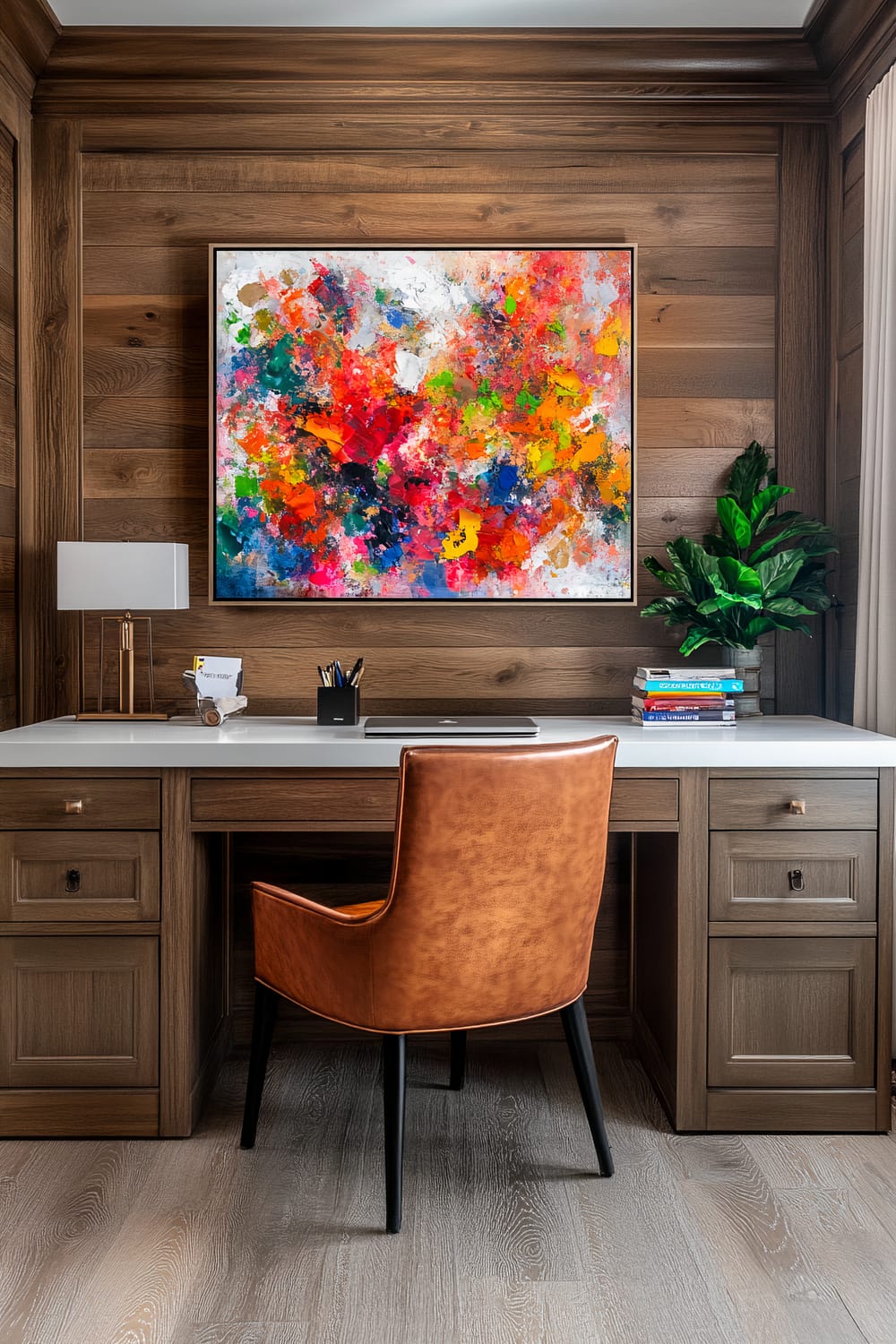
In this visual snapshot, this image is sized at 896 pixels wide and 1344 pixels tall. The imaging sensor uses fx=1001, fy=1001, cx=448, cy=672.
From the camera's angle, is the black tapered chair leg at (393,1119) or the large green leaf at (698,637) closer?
the black tapered chair leg at (393,1119)

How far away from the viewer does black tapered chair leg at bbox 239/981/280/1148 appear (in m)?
2.10

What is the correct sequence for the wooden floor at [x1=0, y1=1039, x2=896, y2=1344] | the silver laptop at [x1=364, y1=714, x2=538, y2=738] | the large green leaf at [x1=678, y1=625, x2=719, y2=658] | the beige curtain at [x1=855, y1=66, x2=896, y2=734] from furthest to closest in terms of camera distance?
the large green leaf at [x1=678, y1=625, x2=719, y2=658] < the beige curtain at [x1=855, y1=66, x2=896, y2=734] < the silver laptop at [x1=364, y1=714, x2=538, y2=738] < the wooden floor at [x1=0, y1=1039, x2=896, y2=1344]

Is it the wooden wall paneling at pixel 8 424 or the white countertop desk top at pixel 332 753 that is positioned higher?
the wooden wall paneling at pixel 8 424

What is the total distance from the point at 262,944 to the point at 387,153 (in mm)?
2091

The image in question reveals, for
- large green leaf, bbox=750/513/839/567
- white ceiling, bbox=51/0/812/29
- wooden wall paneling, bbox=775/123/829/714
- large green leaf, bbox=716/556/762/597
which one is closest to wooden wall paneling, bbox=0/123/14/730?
white ceiling, bbox=51/0/812/29

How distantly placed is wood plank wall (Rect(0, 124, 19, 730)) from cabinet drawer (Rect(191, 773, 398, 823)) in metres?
0.83

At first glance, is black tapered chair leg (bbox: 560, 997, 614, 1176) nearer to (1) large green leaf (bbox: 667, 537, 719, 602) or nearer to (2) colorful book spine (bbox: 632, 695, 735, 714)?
(2) colorful book spine (bbox: 632, 695, 735, 714)

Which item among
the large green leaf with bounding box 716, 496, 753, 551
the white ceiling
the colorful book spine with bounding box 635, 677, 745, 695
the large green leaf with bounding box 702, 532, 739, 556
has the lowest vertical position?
the colorful book spine with bounding box 635, 677, 745, 695

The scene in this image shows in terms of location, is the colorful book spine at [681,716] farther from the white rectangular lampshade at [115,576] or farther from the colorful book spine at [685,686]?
the white rectangular lampshade at [115,576]

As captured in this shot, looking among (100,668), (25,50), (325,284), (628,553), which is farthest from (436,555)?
(25,50)

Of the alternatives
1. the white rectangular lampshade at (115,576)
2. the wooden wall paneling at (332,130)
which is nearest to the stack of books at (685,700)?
the white rectangular lampshade at (115,576)

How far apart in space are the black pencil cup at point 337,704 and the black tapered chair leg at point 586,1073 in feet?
2.80

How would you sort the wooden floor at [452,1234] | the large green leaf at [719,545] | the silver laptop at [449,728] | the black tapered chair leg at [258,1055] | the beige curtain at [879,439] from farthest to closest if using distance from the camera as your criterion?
the large green leaf at [719,545] → the beige curtain at [879,439] → the silver laptop at [449,728] → the black tapered chair leg at [258,1055] → the wooden floor at [452,1234]

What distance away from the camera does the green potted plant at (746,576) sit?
253cm
